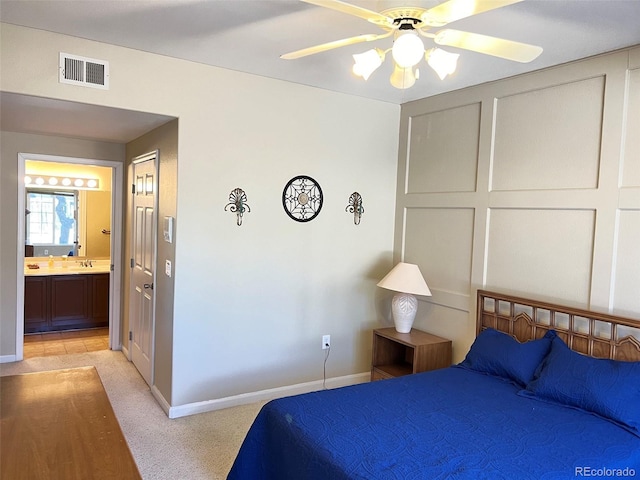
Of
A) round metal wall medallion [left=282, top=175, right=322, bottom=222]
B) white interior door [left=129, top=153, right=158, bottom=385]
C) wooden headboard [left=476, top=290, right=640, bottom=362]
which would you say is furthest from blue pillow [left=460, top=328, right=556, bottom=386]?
white interior door [left=129, top=153, right=158, bottom=385]

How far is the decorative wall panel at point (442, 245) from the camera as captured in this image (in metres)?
3.77

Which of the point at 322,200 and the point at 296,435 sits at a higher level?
the point at 322,200

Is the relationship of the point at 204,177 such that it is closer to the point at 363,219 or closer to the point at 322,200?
the point at 322,200

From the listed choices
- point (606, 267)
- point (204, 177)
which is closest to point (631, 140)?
point (606, 267)

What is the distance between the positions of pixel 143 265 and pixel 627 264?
3.84m

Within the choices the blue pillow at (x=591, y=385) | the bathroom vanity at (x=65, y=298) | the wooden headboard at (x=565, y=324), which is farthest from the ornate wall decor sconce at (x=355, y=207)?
the bathroom vanity at (x=65, y=298)

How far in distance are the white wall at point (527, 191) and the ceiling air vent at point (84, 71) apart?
2.58 metres

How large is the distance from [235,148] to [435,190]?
1.75 metres

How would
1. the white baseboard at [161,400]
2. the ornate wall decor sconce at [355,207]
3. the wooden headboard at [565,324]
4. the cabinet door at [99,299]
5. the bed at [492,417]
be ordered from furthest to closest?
1. the cabinet door at [99,299]
2. the ornate wall decor sconce at [355,207]
3. the white baseboard at [161,400]
4. the wooden headboard at [565,324]
5. the bed at [492,417]

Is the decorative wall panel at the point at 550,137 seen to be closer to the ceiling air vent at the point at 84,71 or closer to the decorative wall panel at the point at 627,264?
the decorative wall panel at the point at 627,264

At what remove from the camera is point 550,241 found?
316cm

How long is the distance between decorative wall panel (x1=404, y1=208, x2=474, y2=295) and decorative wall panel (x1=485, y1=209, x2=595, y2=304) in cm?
24

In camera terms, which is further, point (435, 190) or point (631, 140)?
point (435, 190)

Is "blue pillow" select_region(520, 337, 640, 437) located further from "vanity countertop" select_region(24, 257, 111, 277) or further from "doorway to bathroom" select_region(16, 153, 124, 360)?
"vanity countertop" select_region(24, 257, 111, 277)
